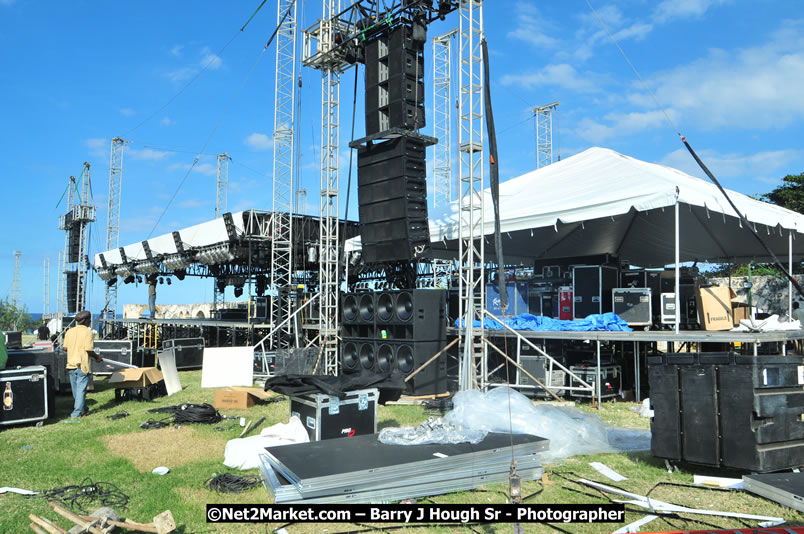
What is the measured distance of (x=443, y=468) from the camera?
15.2ft

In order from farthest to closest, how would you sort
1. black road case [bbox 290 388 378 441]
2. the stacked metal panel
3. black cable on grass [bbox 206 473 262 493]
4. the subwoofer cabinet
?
the subwoofer cabinet
black road case [bbox 290 388 378 441]
black cable on grass [bbox 206 473 262 493]
the stacked metal panel

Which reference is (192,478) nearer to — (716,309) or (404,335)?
(404,335)

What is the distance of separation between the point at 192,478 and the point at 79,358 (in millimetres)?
4486

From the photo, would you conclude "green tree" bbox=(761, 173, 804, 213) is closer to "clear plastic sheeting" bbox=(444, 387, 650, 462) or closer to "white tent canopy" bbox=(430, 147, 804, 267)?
"white tent canopy" bbox=(430, 147, 804, 267)

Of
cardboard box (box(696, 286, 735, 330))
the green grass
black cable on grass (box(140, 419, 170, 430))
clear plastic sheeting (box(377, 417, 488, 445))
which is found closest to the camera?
the green grass

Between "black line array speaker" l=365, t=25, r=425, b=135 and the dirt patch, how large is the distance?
5808 mm

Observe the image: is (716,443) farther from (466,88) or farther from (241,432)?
(466,88)

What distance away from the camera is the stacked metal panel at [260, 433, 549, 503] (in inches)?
165

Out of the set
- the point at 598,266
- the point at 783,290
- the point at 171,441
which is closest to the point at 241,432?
the point at 171,441

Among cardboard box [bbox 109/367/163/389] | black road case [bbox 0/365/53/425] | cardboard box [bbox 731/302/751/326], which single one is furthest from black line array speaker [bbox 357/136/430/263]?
cardboard box [bbox 731/302/751/326]

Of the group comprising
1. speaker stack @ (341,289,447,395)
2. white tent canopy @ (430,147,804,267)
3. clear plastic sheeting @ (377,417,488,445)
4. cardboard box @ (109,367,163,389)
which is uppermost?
white tent canopy @ (430,147,804,267)

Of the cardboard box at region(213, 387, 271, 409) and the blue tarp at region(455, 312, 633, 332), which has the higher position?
the blue tarp at region(455, 312, 633, 332)

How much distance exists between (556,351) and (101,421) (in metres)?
7.67

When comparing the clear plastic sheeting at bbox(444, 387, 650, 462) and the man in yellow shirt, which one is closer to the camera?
the clear plastic sheeting at bbox(444, 387, 650, 462)
